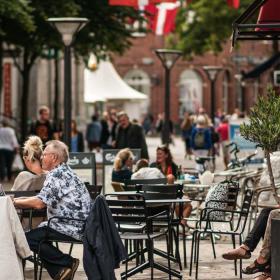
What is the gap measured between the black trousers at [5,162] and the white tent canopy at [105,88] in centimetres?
1687

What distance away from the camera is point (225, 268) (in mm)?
13938

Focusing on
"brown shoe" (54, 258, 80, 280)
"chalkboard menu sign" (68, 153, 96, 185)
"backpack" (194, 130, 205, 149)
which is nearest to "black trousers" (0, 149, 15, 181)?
"backpack" (194, 130, 205, 149)

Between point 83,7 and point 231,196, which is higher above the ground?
point 83,7

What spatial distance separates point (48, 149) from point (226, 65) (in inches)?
3014

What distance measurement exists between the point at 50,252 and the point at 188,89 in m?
77.4

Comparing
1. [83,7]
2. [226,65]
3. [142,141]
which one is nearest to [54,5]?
[83,7]

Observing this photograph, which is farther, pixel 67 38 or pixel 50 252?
pixel 67 38

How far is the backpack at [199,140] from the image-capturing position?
31.0 meters

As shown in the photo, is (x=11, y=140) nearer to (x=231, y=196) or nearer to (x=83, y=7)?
(x=83, y=7)

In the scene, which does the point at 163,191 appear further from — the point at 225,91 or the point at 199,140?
the point at 225,91

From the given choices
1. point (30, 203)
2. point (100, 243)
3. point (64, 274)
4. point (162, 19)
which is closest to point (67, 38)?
point (64, 274)

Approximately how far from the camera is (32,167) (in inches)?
522

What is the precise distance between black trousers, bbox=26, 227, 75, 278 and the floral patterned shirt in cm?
7

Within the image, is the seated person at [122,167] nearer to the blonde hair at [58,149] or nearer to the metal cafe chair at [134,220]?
the metal cafe chair at [134,220]
